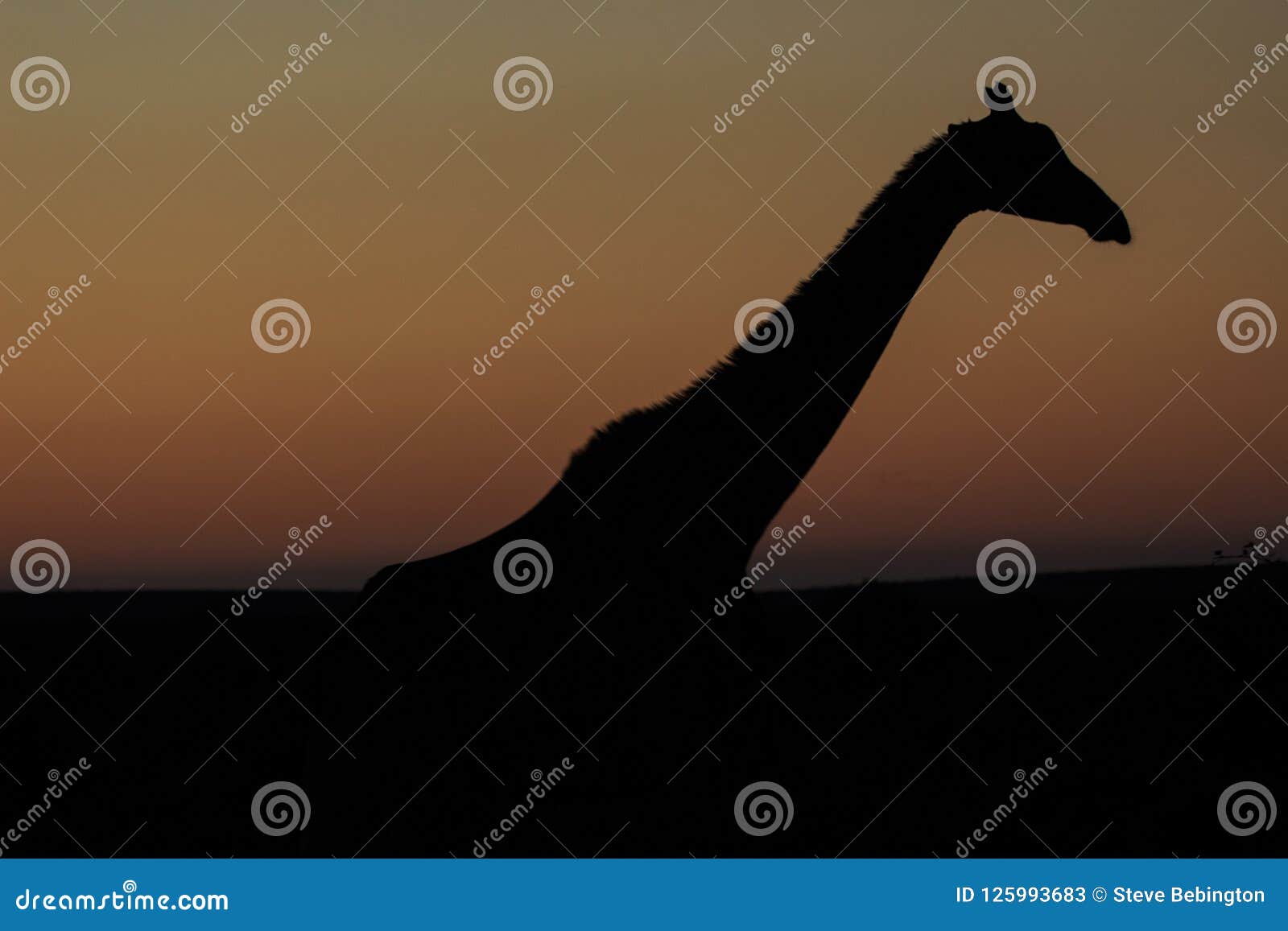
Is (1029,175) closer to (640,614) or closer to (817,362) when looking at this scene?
(817,362)

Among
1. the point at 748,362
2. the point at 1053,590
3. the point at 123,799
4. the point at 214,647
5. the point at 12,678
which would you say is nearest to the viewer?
the point at 748,362

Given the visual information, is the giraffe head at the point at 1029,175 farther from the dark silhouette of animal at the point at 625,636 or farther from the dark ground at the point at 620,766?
the dark ground at the point at 620,766

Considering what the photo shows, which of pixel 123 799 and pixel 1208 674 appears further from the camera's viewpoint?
pixel 1208 674

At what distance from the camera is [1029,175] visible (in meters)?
7.49

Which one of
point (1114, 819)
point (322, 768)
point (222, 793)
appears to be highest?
point (1114, 819)

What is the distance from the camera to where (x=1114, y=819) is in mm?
7992

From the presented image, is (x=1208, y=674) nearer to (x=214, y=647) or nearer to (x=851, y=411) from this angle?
(x=851, y=411)

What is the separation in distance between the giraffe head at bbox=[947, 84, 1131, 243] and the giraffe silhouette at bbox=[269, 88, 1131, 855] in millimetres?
42

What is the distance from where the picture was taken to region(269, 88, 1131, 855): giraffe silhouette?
683cm

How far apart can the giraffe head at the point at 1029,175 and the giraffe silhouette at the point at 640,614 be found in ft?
0.14

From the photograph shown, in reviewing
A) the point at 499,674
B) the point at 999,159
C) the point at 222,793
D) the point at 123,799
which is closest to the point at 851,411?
the point at 999,159

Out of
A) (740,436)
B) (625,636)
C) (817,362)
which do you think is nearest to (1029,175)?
(817,362)

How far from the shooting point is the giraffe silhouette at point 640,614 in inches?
269

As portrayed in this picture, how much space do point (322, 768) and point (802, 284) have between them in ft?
13.1
